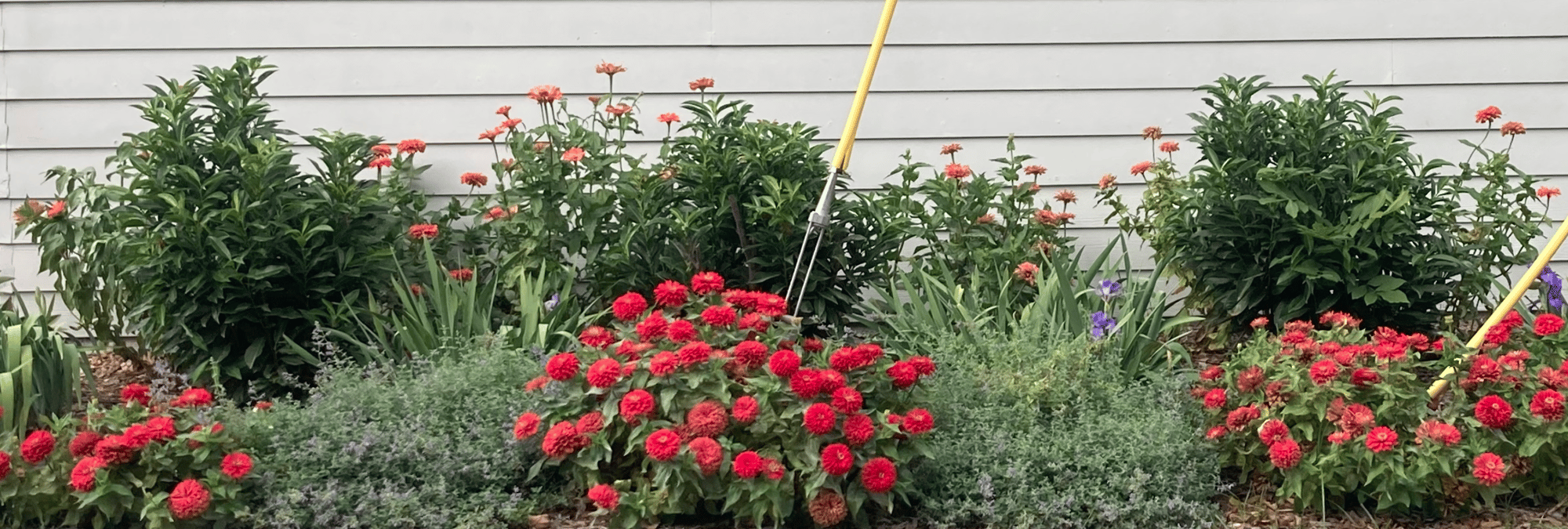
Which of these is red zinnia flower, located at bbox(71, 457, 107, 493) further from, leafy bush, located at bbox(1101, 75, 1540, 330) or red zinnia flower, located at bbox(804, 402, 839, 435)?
leafy bush, located at bbox(1101, 75, 1540, 330)

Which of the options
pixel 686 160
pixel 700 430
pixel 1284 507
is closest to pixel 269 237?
pixel 686 160

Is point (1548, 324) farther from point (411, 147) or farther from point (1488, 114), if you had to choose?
point (411, 147)

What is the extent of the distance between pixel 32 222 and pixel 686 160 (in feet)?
7.13

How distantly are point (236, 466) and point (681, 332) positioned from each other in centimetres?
103

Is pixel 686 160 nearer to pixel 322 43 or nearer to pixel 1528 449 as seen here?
pixel 322 43

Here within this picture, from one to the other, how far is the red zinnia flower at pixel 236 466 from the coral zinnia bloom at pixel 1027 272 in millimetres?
2313

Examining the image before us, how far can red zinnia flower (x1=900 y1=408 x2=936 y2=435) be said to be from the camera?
2.78m

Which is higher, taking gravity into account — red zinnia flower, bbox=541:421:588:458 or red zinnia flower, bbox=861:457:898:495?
red zinnia flower, bbox=541:421:588:458

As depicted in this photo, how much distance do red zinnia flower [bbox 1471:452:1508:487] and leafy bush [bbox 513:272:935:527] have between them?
1.23 m

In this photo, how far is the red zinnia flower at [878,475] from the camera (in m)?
2.69

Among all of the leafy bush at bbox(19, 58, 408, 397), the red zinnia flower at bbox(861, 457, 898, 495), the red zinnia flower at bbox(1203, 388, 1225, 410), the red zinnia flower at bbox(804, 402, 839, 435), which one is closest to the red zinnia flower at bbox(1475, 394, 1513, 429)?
the red zinnia flower at bbox(1203, 388, 1225, 410)

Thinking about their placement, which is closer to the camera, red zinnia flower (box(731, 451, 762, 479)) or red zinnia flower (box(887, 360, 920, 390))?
red zinnia flower (box(731, 451, 762, 479))

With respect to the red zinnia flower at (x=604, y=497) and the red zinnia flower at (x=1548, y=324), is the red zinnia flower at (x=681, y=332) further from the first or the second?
the red zinnia flower at (x=1548, y=324)

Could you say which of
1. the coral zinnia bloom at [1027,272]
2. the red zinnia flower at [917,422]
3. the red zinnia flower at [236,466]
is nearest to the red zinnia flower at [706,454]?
the red zinnia flower at [917,422]
